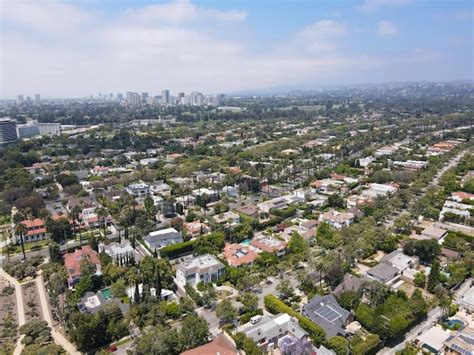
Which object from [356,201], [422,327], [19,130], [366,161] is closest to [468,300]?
[422,327]

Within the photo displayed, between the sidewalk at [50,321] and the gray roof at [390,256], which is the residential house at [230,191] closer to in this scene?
the gray roof at [390,256]

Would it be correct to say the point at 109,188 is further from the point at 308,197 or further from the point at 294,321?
the point at 294,321

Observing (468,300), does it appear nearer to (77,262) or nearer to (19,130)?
(77,262)

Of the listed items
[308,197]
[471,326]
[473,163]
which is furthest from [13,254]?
[473,163]

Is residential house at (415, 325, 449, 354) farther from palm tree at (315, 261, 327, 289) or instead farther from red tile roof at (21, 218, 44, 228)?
red tile roof at (21, 218, 44, 228)

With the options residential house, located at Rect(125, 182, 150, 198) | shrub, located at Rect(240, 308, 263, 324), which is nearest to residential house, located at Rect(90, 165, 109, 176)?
residential house, located at Rect(125, 182, 150, 198)

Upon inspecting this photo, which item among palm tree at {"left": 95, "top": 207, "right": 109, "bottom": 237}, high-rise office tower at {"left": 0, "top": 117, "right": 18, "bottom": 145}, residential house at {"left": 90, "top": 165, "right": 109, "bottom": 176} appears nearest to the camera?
palm tree at {"left": 95, "top": 207, "right": 109, "bottom": 237}
